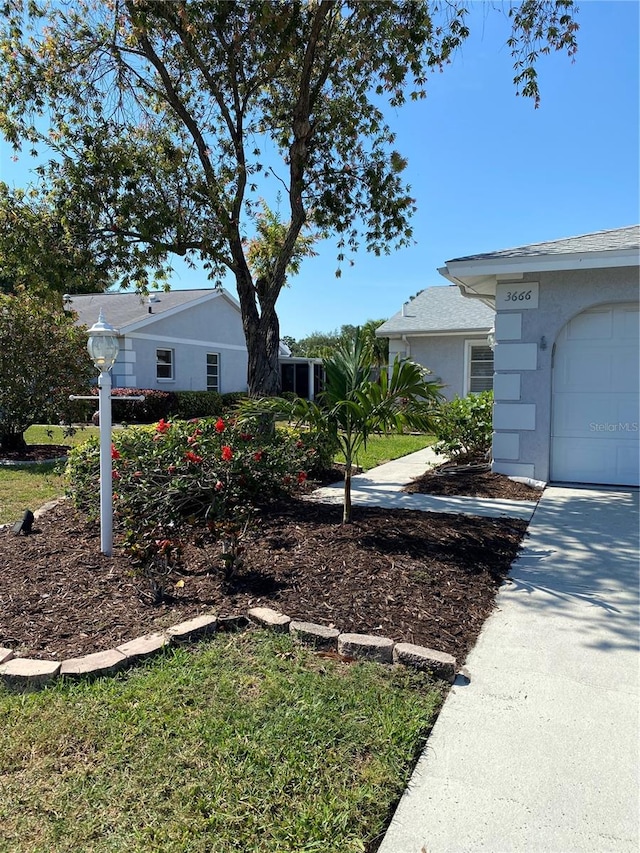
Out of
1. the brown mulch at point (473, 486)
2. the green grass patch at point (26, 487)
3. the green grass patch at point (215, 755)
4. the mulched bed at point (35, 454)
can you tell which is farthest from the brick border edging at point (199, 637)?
the mulched bed at point (35, 454)

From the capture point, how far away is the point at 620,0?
666 centimetres

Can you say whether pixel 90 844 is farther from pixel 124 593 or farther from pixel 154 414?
pixel 154 414

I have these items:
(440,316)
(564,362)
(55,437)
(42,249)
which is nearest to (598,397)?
(564,362)

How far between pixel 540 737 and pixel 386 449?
10.4m

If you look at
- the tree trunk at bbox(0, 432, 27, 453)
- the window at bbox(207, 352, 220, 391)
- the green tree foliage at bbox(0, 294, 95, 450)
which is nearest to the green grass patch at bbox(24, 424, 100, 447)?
the tree trunk at bbox(0, 432, 27, 453)

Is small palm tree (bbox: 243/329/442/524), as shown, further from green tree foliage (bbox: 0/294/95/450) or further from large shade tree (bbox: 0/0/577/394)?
green tree foliage (bbox: 0/294/95/450)

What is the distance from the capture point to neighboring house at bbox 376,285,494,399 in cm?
1717

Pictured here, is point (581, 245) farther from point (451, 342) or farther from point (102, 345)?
point (451, 342)

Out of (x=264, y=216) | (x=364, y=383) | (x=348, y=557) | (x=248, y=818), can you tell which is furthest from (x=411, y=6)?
(x=248, y=818)

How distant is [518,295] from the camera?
8.04 metres

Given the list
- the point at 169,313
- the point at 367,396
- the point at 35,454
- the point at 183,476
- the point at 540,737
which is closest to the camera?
the point at 540,737

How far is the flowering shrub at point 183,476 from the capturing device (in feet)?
16.9

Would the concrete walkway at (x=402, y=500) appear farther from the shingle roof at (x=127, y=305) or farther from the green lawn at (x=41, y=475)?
the shingle roof at (x=127, y=305)

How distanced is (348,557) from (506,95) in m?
7.07
